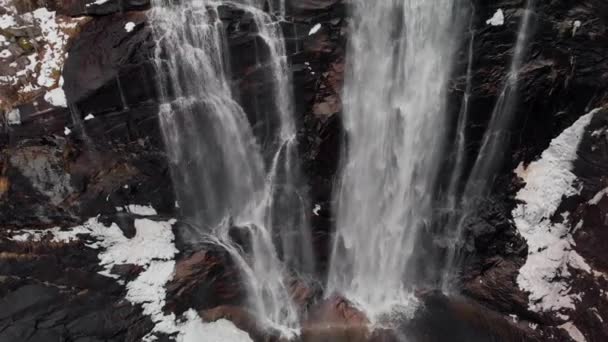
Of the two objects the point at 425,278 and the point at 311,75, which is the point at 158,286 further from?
the point at 425,278

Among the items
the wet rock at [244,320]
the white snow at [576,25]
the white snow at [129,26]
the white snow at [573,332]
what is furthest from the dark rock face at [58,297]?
the white snow at [576,25]

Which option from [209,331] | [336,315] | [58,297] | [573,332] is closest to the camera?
[58,297]

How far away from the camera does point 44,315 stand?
10.8 metres

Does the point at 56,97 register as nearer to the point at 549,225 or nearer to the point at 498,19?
the point at 498,19

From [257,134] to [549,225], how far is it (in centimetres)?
833

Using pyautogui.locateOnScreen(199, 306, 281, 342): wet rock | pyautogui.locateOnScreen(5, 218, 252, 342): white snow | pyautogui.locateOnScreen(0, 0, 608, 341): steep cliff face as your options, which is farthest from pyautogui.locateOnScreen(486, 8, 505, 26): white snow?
pyautogui.locateOnScreen(199, 306, 281, 342): wet rock

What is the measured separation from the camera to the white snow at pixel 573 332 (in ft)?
36.2

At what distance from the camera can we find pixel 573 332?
11188mm

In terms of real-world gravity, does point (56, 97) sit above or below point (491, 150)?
above

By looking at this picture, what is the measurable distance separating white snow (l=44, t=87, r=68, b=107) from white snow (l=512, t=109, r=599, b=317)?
11.7 meters

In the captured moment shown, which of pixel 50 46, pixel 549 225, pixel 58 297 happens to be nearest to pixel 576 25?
pixel 549 225

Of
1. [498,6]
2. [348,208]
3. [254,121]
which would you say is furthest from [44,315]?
[498,6]

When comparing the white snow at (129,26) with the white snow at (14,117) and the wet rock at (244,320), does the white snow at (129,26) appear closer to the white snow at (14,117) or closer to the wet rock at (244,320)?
the white snow at (14,117)

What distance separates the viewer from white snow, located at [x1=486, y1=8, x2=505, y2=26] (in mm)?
10344
